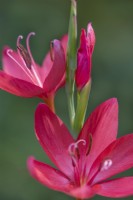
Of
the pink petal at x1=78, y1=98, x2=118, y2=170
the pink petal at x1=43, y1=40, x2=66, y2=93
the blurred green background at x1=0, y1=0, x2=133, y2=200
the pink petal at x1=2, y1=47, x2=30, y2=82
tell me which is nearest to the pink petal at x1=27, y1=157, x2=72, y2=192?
the pink petal at x1=78, y1=98, x2=118, y2=170

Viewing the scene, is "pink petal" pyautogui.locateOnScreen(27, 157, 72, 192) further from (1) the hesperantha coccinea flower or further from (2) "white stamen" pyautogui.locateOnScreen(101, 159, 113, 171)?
(1) the hesperantha coccinea flower

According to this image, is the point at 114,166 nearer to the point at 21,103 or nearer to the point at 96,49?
the point at 21,103

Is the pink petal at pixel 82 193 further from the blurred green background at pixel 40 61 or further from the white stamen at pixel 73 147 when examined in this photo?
the blurred green background at pixel 40 61

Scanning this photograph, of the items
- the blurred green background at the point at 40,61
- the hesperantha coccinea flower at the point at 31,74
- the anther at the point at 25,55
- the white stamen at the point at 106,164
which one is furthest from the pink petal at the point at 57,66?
the blurred green background at the point at 40,61

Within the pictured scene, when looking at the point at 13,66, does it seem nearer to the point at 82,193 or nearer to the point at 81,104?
the point at 81,104

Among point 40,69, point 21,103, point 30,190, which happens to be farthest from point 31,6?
point 40,69

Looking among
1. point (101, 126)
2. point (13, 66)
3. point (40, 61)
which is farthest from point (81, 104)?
point (40, 61)
